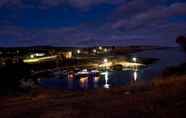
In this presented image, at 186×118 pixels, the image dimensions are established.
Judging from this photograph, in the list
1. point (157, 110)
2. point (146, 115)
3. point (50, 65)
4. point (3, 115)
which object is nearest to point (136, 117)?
point (146, 115)

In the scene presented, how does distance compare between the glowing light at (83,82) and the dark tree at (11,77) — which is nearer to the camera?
the dark tree at (11,77)

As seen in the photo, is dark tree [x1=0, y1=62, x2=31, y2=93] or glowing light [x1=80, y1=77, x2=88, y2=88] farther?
glowing light [x1=80, y1=77, x2=88, y2=88]

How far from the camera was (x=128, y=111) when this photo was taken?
1380 cm

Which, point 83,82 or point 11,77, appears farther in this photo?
point 83,82

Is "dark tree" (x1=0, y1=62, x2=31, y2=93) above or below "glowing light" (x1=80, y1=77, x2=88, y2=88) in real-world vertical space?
above

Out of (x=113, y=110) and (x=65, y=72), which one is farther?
(x=65, y=72)

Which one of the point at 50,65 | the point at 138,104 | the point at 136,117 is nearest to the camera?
the point at 136,117

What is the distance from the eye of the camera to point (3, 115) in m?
15.8

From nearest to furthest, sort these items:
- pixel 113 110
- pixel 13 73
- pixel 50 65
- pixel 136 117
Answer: pixel 136 117
pixel 113 110
pixel 13 73
pixel 50 65

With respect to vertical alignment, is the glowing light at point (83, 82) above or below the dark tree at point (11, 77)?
below

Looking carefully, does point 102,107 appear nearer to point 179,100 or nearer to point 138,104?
point 138,104

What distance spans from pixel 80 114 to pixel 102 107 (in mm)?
2052

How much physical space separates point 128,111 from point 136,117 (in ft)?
4.57

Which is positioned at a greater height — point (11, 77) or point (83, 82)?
point (11, 77)
